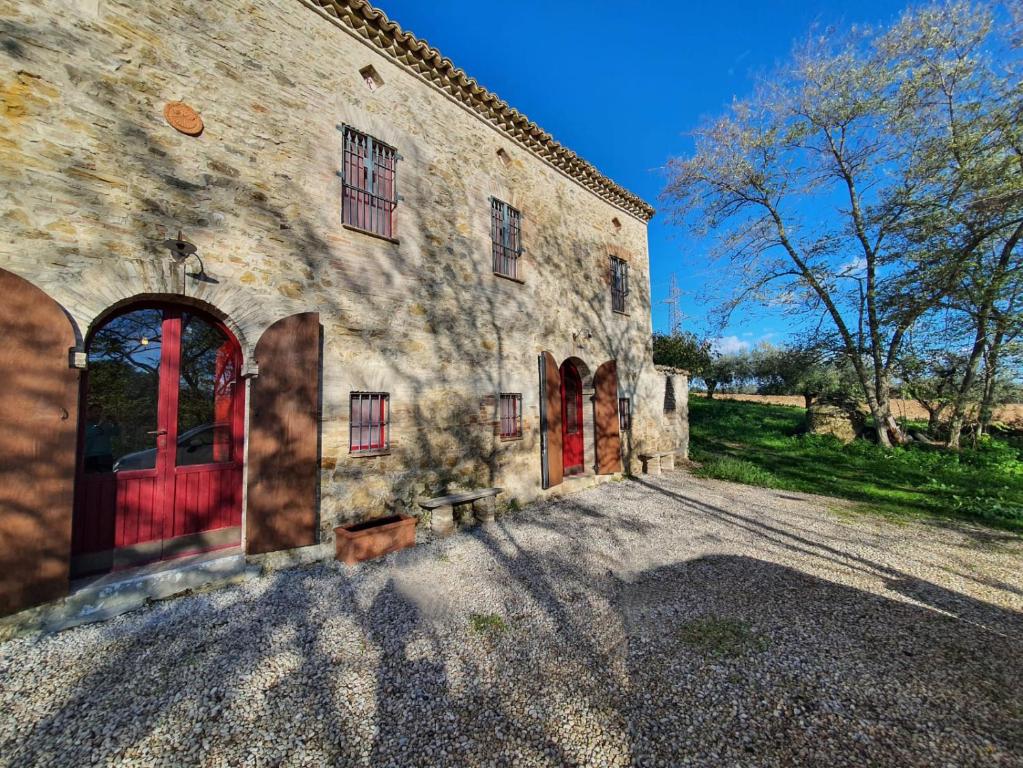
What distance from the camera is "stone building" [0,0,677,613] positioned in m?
3.31

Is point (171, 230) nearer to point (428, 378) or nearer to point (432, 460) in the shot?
point (428, 378)

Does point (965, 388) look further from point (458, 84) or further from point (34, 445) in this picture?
point (34, 445)

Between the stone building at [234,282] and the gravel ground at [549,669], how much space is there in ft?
3.48

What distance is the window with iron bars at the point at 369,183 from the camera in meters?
5.30

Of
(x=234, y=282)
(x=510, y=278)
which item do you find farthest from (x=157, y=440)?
(x=510, y=278)

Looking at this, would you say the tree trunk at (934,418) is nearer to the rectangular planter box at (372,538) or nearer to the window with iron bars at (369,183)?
the rectangular planter box at (372,538)

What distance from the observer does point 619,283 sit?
33.1ft

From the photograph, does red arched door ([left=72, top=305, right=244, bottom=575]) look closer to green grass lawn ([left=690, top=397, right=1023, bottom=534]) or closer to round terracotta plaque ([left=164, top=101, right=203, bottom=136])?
round terracotta plaque ([left=164, top=101, right=203, bottom=136])

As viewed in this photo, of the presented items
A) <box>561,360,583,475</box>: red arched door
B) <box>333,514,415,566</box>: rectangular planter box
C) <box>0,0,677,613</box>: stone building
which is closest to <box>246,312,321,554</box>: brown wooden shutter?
<box>0,0,677,613</box>: stone building

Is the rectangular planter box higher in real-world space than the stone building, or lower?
lower

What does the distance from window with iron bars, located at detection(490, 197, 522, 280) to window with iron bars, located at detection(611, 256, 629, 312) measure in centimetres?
328

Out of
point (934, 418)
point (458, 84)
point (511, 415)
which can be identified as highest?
point (458, 84)

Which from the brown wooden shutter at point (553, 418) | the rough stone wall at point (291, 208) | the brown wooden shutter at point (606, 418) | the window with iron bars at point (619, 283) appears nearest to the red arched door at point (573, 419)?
the brown wooden shutter at point (606, 418)

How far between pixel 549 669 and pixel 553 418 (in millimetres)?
5070
